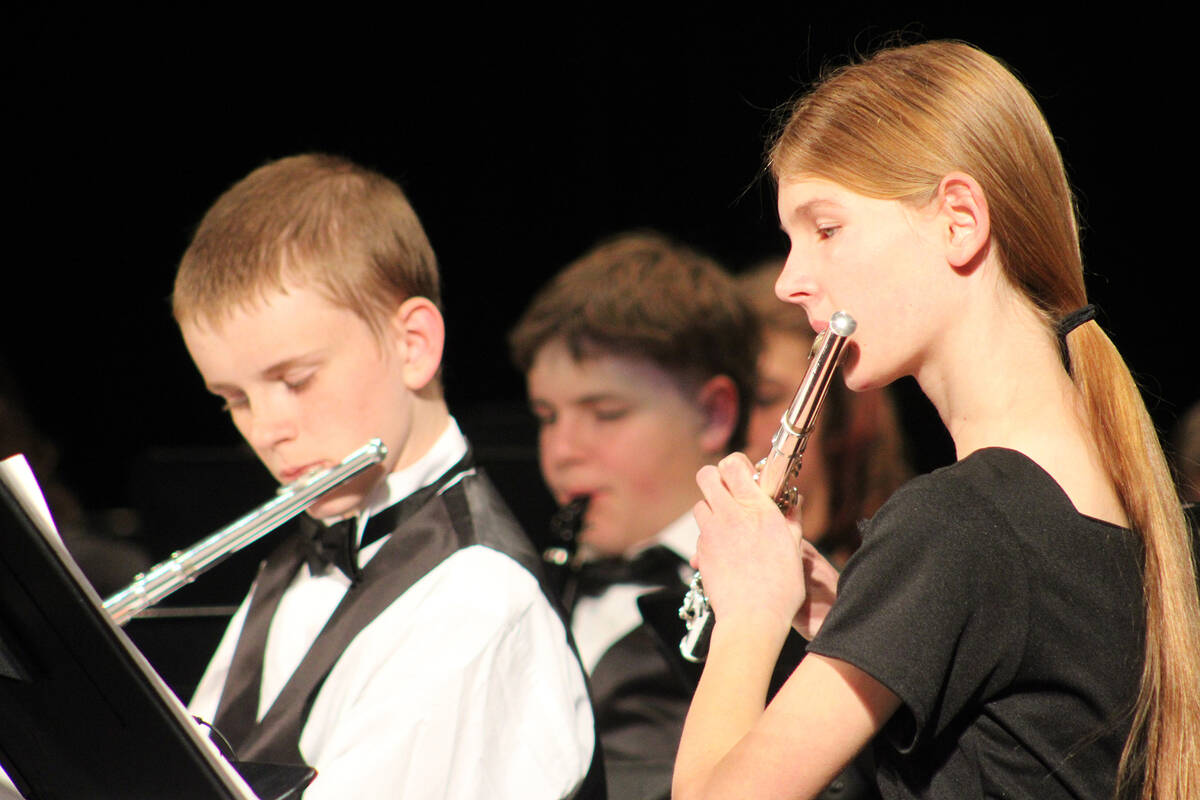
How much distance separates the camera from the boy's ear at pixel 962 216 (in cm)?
96

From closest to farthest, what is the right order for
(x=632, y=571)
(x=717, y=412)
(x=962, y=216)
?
1. (x=962, y=216)
2. (x=632, y=571)
3. (x=717, y=412)

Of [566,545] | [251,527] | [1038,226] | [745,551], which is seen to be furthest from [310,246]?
[566,545]

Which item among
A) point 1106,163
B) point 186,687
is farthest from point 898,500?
point 1106,163

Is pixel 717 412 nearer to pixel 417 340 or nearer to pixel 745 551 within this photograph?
pixel 417 340

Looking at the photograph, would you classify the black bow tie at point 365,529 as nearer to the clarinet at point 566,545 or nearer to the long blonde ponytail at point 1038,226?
the long blonde ponytail at point 1038,226

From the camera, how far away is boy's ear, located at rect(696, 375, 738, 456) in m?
2.11

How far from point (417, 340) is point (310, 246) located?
0.16 m

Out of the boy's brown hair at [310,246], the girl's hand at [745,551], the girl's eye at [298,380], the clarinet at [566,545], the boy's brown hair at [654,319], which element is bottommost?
the clarinet at [566,545]

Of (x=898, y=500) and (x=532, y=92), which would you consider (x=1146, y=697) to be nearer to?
(x=898, y=500)

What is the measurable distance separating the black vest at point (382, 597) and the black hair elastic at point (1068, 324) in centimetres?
57

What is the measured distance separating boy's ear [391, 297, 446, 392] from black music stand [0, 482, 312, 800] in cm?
52

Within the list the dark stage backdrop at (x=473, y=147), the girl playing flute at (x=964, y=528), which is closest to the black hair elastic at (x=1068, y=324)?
the girl playing flute at (x=964, y=528)

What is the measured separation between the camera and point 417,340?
1.38 m

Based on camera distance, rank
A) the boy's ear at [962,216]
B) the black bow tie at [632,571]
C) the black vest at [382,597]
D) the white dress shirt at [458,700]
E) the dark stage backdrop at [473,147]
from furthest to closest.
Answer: the dark stage backdrop at [473,147] → the black bow tie at [632,571] → the black vest at [382,597] → the white dress shirt at [458,700] → the boy's ear at [962,216]
